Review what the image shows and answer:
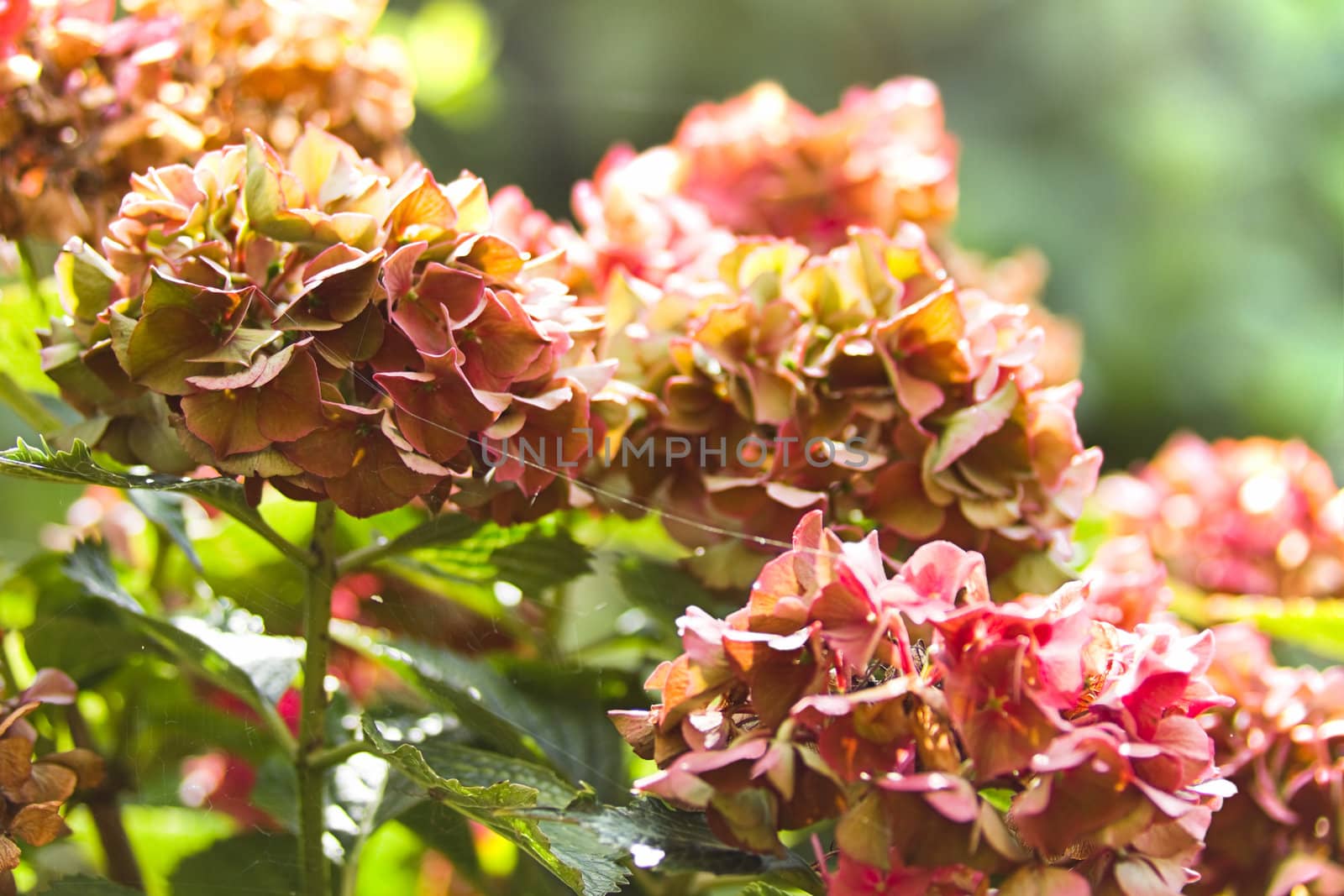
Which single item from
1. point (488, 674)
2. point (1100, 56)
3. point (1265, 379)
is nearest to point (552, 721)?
point (488, 674)

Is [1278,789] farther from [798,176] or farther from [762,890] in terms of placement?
[798,176]

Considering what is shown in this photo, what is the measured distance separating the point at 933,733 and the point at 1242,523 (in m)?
0.46

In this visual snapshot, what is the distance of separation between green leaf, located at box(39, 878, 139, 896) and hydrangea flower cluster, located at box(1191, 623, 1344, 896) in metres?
0.36

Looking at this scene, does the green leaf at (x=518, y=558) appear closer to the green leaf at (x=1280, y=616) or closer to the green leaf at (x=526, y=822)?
the green leaf at (x=526, y=822)

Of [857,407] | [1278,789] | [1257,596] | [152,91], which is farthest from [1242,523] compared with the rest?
[152,91]

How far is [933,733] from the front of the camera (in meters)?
0.31

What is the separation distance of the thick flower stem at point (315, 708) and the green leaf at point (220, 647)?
0.01m

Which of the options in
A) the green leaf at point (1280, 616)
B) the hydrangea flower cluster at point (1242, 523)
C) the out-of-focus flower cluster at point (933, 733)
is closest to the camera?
the out-of-focus flower cluster at point (933, 733)

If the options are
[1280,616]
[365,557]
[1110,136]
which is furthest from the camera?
[1110,136]

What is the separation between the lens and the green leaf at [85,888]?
1.31 feet

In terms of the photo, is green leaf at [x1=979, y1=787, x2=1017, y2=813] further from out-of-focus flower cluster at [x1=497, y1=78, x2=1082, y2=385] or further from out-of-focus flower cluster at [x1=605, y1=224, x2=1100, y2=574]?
out-of-focus flower cluster at [x1=497, y1=78, x2=1082, y2=385]

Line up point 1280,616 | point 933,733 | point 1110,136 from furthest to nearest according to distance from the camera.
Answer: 1. point 1110,136
2. point 1280,616
3. point 933,733

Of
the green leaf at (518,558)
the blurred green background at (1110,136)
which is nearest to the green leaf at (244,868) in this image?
the green leaf at (518,558)

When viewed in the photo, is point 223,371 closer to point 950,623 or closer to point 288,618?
point 288,618
